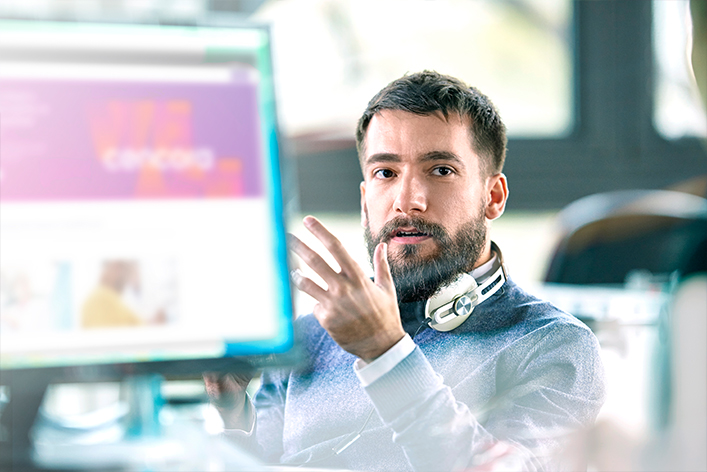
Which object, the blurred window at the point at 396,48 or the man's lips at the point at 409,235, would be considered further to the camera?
the blurred window at the point at 396,48

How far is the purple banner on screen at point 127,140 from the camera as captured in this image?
673 mm

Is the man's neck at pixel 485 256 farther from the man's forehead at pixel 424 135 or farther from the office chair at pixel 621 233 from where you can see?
the office chair at pixel 621 233

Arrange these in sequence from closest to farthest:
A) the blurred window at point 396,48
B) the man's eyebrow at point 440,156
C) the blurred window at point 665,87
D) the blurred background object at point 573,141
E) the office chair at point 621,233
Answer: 1. the blurred background object at point 573,141
2. the man's eyebrow at point 440,156
3. the blurred window at point 396,48
4. the blurred window at point 665,87
5. the office chair at point 621,233

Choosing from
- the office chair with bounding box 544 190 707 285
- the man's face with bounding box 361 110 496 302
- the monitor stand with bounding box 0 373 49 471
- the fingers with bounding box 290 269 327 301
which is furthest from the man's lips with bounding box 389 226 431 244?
the office chair with bounding box 544 190 707 285

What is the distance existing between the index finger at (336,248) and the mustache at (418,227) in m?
0.07

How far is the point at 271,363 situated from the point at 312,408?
11 centimetres

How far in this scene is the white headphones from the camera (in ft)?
2.47

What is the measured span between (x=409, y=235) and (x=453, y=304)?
9 cm

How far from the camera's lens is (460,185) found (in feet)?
2.47

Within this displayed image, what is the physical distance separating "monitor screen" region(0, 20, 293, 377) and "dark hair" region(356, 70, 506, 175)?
5.3 inches

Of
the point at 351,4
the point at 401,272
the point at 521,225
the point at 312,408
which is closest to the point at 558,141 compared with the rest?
the point at 521,225

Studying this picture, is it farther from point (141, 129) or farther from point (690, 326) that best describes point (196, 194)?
point (690, 326)

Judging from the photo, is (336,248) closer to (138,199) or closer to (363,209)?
(363,209)

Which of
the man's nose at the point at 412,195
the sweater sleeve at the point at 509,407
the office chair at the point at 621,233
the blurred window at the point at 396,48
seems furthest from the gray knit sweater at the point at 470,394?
the office chair at the point at 621,233
